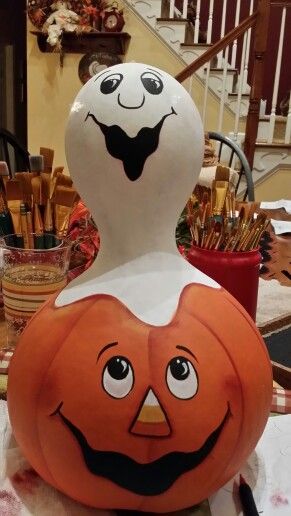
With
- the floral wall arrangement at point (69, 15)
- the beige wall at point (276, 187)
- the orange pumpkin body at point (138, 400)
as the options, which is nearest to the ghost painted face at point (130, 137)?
the orange pumpkin body at point (138, 400)

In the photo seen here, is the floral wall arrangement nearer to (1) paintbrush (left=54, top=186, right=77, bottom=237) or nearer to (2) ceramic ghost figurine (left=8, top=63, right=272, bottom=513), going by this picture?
(1) paintbrush (left=54, top=186, right=77, bottom=237)

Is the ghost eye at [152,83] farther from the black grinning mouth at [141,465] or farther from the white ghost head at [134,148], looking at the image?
the black grinning mouth at [141,465]

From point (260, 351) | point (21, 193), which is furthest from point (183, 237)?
point (260, 351)

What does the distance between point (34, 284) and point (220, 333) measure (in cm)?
36

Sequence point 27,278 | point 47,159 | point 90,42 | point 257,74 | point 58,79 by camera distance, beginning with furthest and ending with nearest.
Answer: point 58,79
point 90,42
point 257,74
point 47,159
point 27,278

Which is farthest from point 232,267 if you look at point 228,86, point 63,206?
point 228,86

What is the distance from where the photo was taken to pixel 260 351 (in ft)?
1.68

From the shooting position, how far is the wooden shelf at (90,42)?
3971 mm

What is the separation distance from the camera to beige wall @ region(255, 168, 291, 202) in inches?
152

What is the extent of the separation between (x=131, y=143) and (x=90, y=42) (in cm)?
384

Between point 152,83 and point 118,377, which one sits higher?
point 152,83

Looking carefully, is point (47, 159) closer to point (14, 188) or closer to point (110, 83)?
point (14, 188)

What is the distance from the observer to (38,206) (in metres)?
0.84

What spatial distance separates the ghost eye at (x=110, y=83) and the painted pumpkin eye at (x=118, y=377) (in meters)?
0.23
